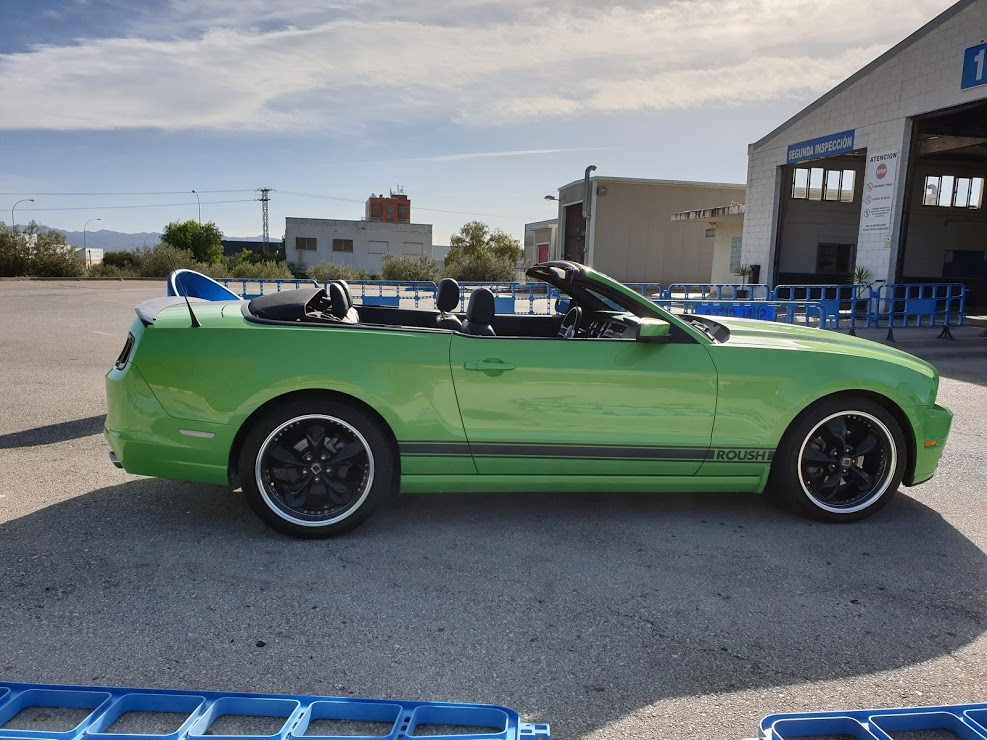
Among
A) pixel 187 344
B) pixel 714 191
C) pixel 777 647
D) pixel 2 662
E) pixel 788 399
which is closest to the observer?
pixel 2 662

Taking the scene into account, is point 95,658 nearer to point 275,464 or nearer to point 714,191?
point 275,464

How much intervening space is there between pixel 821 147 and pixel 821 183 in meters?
6.82

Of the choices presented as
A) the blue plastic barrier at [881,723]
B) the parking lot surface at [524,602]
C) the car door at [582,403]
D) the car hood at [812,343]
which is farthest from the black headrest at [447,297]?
the blue plastic barrier at [881,723]

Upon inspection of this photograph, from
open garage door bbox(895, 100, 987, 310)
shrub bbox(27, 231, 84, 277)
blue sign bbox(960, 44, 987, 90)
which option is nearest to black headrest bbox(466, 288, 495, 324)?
blue sign bbox(960, 44, 987, 90)

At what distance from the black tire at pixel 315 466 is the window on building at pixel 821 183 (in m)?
27.8

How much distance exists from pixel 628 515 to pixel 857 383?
4.85 ft

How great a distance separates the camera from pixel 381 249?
257 feet

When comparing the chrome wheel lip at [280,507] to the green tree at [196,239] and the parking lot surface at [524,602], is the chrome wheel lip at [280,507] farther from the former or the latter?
the green tree at [196,239]

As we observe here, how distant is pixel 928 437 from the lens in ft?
13.7

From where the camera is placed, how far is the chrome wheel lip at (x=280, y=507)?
12.3 feet

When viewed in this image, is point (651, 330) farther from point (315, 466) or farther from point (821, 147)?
point (821, 147)

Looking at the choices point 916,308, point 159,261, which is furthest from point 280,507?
point 159,261

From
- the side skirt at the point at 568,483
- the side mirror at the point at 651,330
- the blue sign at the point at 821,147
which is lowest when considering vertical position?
the side skirt at the point at 568,483

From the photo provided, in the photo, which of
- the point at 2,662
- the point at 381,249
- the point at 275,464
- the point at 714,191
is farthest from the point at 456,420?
the point at 381,249
